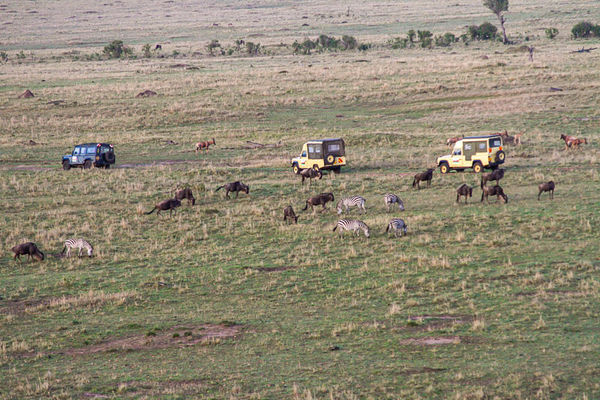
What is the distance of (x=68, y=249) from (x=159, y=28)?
175004 millimetres

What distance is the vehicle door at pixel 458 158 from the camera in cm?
3891

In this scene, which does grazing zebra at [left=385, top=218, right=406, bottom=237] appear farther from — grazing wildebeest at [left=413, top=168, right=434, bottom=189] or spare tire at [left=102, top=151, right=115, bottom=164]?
spare tire at [left=102, top=151, right=115, bottom=164]

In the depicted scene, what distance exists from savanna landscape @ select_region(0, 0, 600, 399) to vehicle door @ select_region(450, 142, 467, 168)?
69cm

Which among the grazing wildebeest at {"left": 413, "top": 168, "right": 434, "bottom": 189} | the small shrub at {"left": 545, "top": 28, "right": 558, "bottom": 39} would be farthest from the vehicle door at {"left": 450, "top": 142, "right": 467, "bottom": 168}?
the small shrub at {"left": 545, "top": 28, "right": 558, "bottom": 39}

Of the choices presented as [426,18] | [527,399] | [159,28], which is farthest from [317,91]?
[159,28]

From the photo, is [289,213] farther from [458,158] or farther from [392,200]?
[458,158]

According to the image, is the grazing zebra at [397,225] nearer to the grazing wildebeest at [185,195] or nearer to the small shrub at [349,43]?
the grazing wildebeest at [185,195]

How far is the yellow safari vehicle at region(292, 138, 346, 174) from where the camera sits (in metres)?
40.2

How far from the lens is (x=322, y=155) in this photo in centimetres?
4016

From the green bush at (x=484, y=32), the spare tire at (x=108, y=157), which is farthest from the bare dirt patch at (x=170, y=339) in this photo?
the green bush at (x=484, y=32)

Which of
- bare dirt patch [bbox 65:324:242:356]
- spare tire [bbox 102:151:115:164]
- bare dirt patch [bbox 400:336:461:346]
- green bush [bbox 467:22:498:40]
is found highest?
green bush [bbox 467:22:498:40]

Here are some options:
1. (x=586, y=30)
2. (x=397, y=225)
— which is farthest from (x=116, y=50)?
(x=397, y=225)

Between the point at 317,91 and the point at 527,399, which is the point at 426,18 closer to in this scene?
the point at 317,91

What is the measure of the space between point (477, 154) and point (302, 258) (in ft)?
52.0
